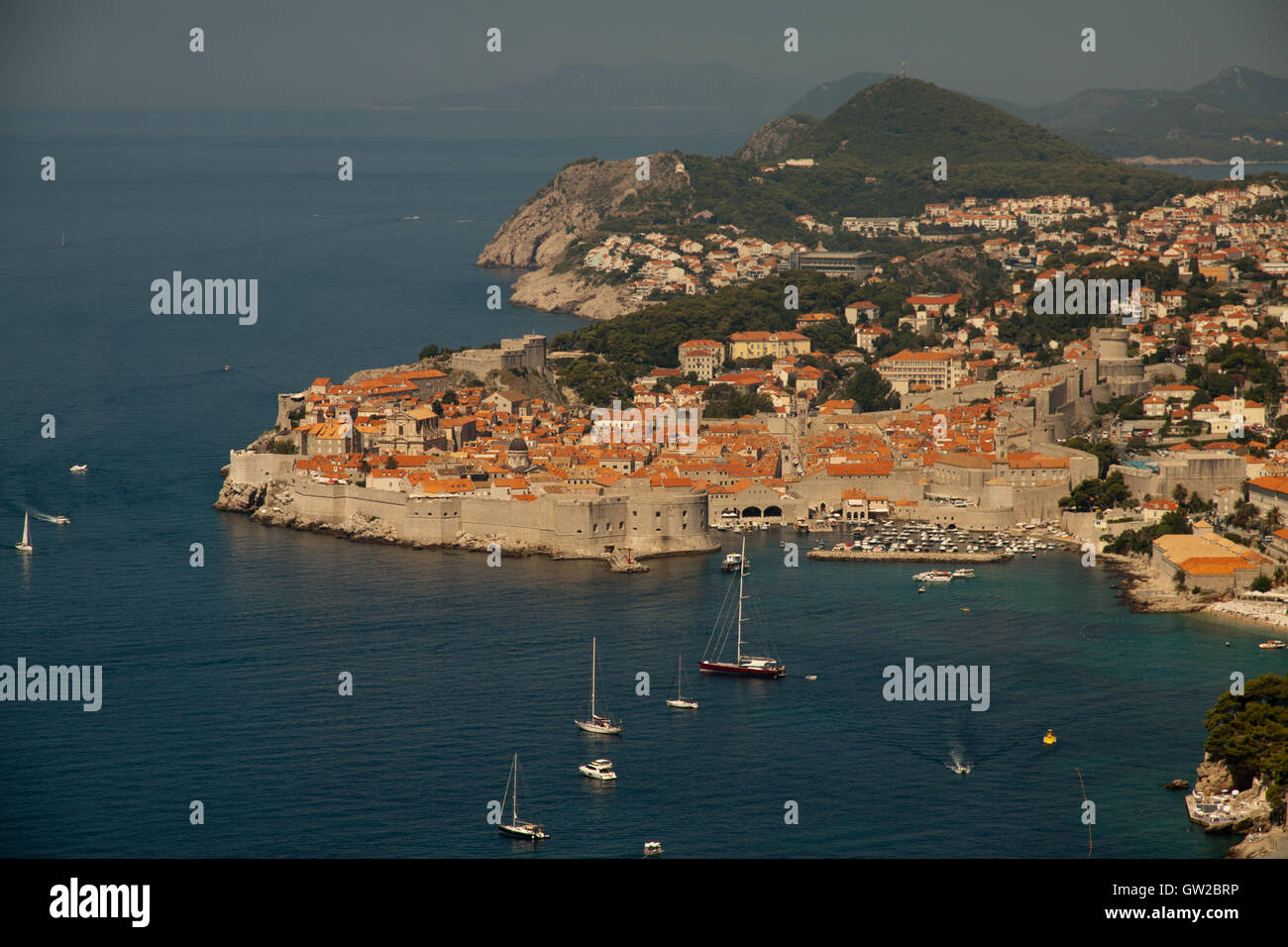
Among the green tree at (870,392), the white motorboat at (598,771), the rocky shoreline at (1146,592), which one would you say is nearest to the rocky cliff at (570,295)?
the green tree at (870,392)

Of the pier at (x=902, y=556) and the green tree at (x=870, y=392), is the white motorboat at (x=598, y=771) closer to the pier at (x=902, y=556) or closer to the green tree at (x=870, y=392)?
the pier at (x=902, y=556)

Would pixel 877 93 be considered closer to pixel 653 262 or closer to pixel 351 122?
pixel 653 262
